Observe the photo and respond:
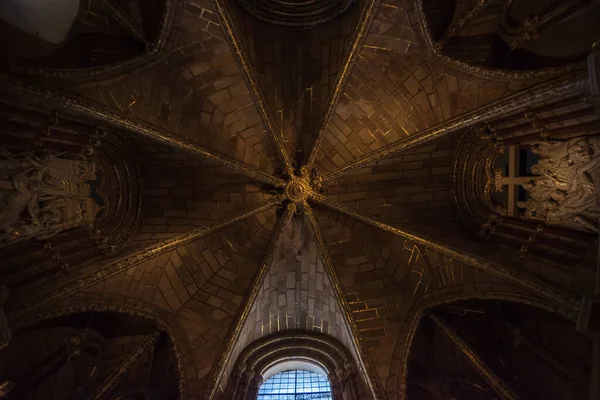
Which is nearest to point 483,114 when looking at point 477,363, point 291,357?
point 477,363

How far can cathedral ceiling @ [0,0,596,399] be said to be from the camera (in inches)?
297

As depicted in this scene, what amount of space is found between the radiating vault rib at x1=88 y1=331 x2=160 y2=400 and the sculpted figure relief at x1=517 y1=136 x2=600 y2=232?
6488 millimetres

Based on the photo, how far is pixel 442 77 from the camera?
774cm

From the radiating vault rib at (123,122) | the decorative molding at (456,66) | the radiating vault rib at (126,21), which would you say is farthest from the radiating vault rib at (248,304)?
the radiating vault rib at (126,21)

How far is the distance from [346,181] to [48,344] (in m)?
5.87

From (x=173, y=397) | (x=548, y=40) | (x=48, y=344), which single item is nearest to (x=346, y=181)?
(x=548, y=40)

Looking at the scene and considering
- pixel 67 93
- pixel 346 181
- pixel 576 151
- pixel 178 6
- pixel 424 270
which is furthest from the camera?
pixel 346 181

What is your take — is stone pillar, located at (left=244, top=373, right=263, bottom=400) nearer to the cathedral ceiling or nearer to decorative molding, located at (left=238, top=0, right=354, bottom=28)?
the cathedral ceiling

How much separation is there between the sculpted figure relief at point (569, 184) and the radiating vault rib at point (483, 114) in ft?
2.24

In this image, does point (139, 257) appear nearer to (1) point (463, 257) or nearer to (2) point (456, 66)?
(1) point (463, 257)

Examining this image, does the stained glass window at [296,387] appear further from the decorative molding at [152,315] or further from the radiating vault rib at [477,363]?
the radiating vault rib at [477,363]

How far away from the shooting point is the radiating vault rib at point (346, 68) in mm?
7527

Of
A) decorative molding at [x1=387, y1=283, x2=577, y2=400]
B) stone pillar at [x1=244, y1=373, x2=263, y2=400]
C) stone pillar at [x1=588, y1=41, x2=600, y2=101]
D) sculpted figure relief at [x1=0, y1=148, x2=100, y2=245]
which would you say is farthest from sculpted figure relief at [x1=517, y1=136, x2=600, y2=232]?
sculpted figure relief at [x1=0, y1=148, x2=100, y2=245]

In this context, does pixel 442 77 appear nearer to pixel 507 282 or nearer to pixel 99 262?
pixel 507 282
